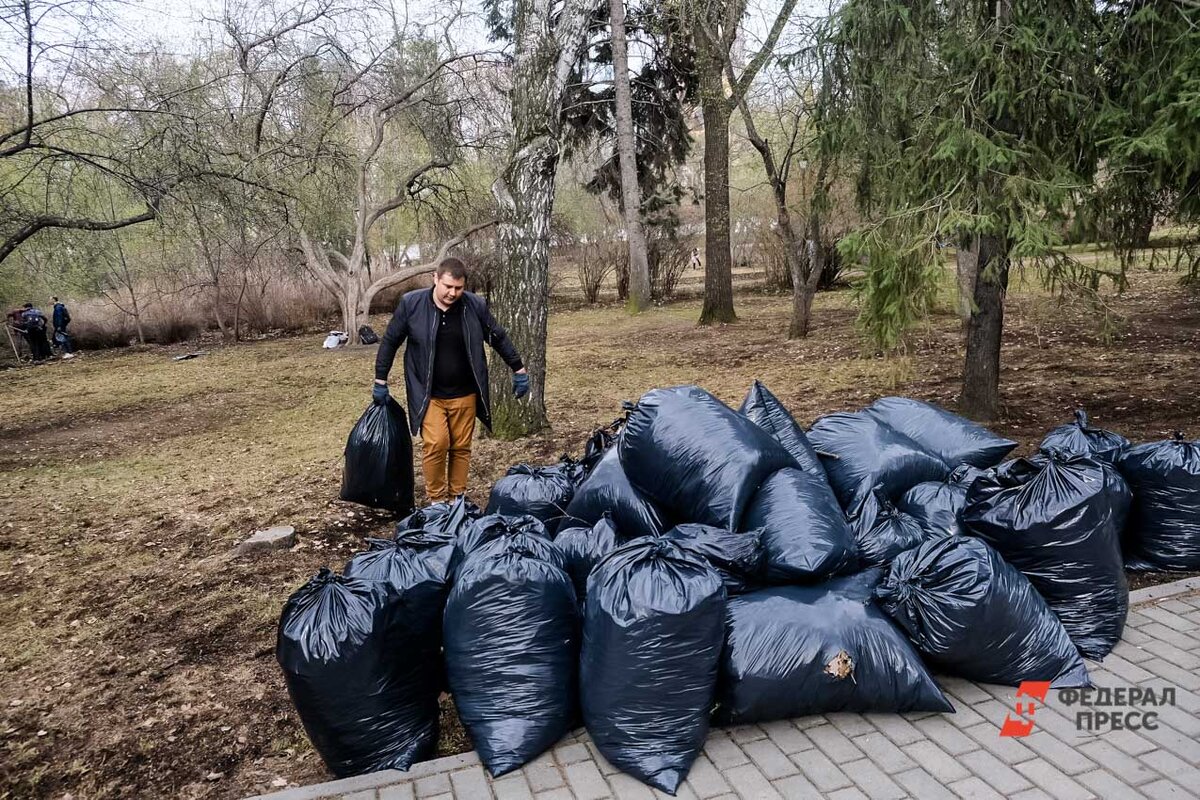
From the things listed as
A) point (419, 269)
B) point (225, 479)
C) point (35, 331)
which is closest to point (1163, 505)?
point (225, 479)

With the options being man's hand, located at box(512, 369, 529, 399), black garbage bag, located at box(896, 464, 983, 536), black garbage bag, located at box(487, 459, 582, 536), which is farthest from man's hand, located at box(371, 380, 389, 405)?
black garbage bag, located at box(896, 464, 983, 536)

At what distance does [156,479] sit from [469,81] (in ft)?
29.6

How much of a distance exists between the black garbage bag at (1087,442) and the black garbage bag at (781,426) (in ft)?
3.77

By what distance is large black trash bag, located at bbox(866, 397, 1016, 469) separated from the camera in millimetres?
3643

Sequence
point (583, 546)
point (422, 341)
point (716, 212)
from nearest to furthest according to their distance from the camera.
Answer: point (583, 546) → point (422, 341) → point (716, 212)

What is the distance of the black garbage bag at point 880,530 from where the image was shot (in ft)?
9.86

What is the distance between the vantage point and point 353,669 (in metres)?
2.33

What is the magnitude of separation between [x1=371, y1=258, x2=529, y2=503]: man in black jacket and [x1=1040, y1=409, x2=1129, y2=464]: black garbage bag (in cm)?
311

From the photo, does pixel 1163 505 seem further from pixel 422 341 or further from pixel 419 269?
pixel 419 269

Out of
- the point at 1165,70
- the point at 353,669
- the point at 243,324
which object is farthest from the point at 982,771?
the point at 243,324

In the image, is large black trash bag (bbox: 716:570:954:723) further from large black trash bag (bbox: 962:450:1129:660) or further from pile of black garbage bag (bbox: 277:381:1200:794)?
large black trash bag (bbox: 962:450:1129:660)

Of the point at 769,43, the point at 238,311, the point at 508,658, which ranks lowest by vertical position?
the point at 508,658

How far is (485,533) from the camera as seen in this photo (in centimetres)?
278

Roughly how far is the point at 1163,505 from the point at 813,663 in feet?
7.15
